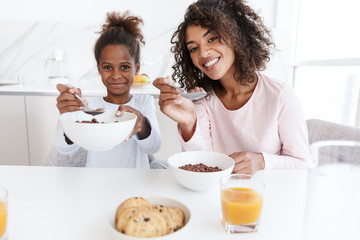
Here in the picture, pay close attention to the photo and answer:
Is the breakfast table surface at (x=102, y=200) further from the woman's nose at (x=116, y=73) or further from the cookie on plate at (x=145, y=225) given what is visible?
the woman's nose at (x=116, y=73)

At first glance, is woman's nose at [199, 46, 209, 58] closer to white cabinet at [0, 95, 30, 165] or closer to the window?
the window

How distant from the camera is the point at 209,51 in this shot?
1.13 metres

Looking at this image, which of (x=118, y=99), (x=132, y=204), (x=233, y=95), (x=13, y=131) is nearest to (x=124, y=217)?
(x=132, y=204)

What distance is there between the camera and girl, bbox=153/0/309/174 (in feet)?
3.54

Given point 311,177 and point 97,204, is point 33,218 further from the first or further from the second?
point 311,177

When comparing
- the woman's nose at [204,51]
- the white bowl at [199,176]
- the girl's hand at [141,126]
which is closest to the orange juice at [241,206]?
the white bowl at [199,176]

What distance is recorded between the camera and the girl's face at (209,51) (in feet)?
3.66

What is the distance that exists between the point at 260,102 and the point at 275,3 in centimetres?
196

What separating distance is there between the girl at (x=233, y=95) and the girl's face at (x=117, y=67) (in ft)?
0.86

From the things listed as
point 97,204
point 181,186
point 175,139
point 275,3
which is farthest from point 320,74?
point 97,204

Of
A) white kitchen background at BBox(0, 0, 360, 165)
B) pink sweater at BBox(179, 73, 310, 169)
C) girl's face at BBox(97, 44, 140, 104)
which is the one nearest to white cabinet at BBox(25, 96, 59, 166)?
white kitchen background at BBox(0, 0, 360, 165)

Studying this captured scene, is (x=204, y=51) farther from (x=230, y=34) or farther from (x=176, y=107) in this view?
(x=176, y=107)

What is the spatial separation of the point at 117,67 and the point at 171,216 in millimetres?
1005

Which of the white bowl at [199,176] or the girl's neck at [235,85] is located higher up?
the girl's neck at [235,85]
